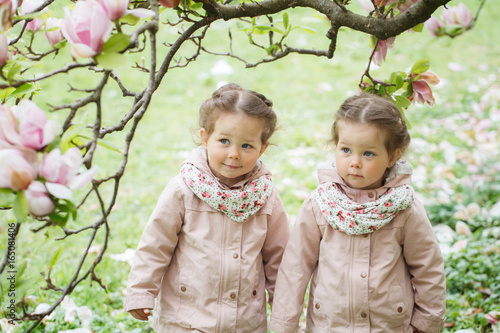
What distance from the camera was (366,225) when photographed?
1710mm

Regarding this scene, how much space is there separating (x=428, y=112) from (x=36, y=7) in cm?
457

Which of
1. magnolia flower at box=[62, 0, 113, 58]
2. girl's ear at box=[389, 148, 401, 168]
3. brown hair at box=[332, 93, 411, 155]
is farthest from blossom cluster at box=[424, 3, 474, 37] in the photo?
magnolia flower at box=[62, 0, 113, 58]

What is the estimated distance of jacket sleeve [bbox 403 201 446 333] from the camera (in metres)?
1.77

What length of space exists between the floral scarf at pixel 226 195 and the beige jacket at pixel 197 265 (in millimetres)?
30

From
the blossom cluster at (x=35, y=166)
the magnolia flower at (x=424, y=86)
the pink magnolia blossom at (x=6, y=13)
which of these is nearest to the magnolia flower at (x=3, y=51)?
the pink magnolia blossom at (x=6, y=13)

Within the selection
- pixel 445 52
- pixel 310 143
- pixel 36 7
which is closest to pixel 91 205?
pixel 310 143

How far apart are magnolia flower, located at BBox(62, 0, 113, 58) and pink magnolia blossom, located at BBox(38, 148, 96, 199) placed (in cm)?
21

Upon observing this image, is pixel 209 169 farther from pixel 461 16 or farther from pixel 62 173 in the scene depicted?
pixel 461 16

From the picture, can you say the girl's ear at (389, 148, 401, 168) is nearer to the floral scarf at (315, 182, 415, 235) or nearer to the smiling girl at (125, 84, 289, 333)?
the floral scarf at (315, 182, 415, 235)

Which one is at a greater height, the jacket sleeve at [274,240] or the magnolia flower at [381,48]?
the magnolia flower at [381,48]

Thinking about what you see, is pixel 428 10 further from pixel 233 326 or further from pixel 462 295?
pixel 462 295

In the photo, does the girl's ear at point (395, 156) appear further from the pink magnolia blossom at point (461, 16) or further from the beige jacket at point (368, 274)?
the pink magnolia blossom at point (461, 16)

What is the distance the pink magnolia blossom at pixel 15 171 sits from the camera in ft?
3.10

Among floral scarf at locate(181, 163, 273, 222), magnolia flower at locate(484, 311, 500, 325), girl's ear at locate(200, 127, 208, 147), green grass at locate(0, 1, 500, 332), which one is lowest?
green grass at locate(0, 1, 500, 332)
